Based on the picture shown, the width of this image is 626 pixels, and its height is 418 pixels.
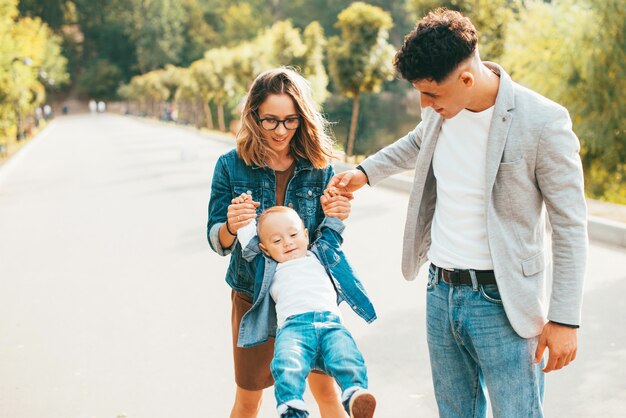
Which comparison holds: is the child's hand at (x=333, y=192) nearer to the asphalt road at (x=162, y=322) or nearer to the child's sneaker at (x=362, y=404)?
the child's sneaker at (x=362, y=404)

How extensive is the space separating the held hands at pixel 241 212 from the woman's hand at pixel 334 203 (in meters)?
0.30

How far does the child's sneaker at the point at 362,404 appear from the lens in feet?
7.36

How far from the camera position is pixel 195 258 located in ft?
24.6

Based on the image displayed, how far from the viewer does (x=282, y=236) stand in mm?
2602

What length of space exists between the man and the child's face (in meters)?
0.52

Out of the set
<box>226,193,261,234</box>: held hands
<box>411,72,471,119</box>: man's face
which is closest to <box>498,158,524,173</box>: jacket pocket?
<box>411,72,471,119</box>: man's face

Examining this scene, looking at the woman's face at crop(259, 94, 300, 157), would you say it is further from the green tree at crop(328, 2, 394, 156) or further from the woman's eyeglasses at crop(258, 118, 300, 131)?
the green tree at crop(328, 2, 394, 156)

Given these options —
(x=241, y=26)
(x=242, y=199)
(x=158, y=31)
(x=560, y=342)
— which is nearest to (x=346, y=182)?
(x=242, y=199)

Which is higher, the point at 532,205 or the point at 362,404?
the point at 532,205

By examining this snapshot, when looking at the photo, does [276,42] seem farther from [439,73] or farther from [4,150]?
[439,73]

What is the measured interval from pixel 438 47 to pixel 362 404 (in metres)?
1.19

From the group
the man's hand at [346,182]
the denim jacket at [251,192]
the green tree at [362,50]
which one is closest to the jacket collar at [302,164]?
the denim jacket at [251,192]

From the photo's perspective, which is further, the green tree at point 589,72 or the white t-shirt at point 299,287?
the green tree at point 589,72

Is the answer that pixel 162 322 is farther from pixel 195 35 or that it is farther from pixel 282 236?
pixel 195 35
